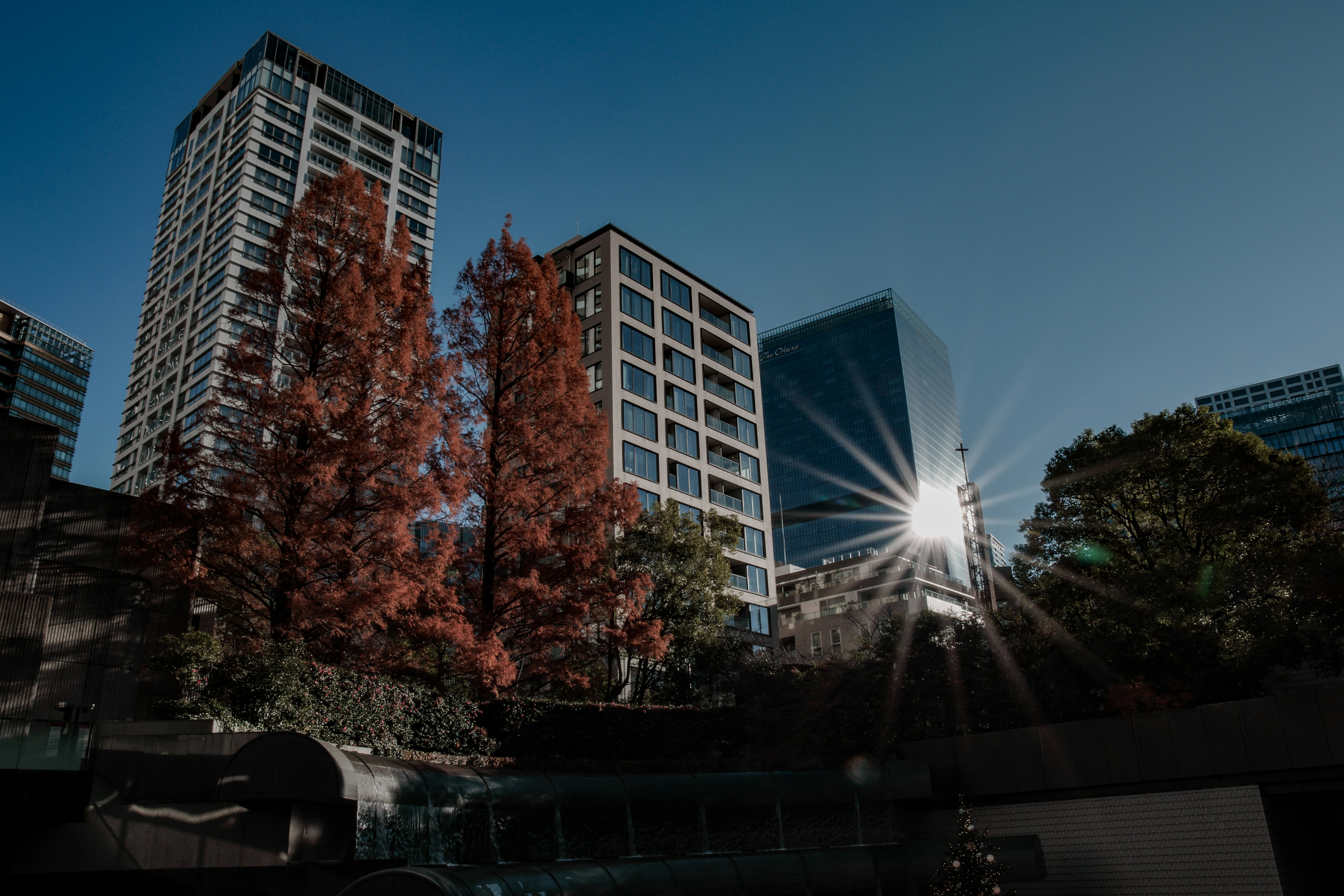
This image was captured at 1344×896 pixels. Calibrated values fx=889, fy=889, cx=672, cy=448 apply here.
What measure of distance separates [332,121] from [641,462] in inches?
2217

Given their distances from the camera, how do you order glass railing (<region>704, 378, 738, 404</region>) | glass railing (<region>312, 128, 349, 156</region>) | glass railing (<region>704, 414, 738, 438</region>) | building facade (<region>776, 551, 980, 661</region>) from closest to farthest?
glass railing (<region>704, 414, 738, 438</region>) < glass railing (<region>704, 378, 738, 404</region>) < building facade (<region>776, 551, 980, 661</region>) < glass railing (<region>312, 128, 349, 156</region>)

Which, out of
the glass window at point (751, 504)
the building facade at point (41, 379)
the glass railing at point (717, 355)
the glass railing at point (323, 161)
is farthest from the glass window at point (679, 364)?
the building facade at point (41, 379)

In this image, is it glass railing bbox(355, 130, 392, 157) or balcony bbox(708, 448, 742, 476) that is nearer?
balcony bbox(708, 448, 742, 476)

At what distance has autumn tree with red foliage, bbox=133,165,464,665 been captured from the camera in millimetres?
19047

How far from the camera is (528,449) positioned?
24.0 m

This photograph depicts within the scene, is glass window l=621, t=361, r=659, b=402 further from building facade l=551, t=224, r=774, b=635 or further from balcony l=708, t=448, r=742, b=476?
balcony l=708, t=448, r=742, b=476

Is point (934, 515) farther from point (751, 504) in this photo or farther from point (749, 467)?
point (751, 504)

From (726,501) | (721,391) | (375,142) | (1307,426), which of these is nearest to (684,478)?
(726,501)

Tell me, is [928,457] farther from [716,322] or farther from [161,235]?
[161,235]

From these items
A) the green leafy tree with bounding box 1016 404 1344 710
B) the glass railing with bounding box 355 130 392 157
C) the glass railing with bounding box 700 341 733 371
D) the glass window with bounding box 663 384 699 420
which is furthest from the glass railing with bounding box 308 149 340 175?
the green leafy tree with bounding box 1016 404 1344 710

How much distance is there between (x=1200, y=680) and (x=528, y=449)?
58.5 ft

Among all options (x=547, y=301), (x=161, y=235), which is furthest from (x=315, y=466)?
(x=161, y=235)

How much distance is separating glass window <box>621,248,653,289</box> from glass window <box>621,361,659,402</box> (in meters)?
6.21

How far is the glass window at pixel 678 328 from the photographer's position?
55688 millimetres
